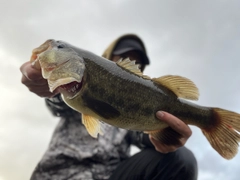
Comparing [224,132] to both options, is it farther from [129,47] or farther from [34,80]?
[129,47]

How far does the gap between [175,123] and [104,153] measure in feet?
4.92

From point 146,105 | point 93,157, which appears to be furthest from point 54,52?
point 93,157

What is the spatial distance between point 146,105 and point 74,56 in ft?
2.06

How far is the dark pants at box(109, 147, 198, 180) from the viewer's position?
329cm

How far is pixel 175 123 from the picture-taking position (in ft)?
8.34

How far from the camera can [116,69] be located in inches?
92.5

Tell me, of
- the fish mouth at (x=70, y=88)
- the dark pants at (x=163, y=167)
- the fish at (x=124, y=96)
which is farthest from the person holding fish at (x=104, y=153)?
the fish mouth at (x=70, y=88)

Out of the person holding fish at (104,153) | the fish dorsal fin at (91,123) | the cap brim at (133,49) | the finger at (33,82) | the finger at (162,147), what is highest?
the cap brim at (133,49)

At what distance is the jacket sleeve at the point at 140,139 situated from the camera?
399cm

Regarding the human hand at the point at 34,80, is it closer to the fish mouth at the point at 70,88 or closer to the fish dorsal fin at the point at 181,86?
the fish mouth at the point at 70,88

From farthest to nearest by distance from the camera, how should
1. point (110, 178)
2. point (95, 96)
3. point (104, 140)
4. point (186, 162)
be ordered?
1. point (104, 140)
2. point (110, 178)
3. point (186, 162)
4. point (95, 96)

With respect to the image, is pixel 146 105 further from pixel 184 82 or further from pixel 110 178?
pixel 110 178

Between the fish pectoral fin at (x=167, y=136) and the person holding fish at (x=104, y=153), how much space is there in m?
0.01

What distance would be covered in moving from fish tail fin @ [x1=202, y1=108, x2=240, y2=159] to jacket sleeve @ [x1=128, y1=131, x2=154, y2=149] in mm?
1239
